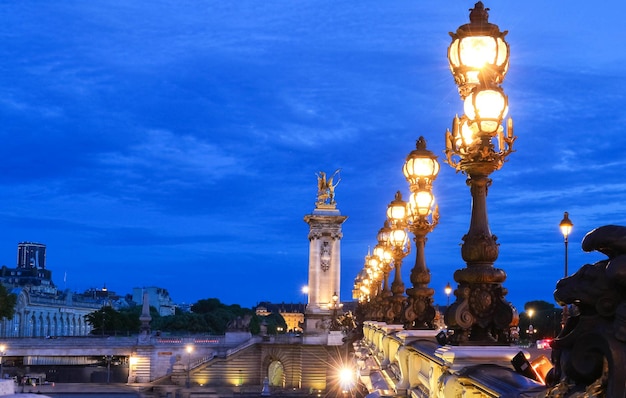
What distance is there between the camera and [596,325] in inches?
155

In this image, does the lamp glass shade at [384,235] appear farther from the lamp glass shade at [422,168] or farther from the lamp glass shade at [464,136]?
the lamp glass shade at [464,136]

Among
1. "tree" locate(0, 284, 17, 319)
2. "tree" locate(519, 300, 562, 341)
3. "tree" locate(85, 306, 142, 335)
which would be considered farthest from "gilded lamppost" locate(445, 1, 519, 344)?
"tree" locate(85, 306, 142, 335)

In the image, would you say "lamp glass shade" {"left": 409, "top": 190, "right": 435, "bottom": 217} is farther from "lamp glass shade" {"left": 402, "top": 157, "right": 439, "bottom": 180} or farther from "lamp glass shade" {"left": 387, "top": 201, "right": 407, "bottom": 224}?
"lamp glass shade" {"left": 387, "top": 201, "right": 407, "bottom": 224}

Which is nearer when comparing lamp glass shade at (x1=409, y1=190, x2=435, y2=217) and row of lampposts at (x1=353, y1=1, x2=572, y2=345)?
row of lampposts at (x1=353, y1=1, x2=572, y2=345)

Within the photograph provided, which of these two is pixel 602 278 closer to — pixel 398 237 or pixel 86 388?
pixel 398 237

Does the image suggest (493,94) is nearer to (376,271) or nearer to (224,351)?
(376,271)

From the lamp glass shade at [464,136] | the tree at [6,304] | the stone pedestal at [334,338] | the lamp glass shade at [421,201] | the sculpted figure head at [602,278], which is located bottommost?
the sculpted figure head at [602,278]

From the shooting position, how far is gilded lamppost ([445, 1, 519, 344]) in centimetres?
962

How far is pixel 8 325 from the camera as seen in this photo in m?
146

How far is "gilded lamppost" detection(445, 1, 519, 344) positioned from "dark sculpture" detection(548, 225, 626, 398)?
17.7 feet

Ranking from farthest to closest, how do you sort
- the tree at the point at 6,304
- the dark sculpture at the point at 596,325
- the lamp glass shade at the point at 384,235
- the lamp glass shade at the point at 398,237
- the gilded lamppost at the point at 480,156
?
the tree at the point at 6,304
the lamp glass shade at the point at 384,235
the lamp glass shade at the point at 398,237
the gilded lamppost at the point at 480,156
the dark sculpture at the point at 596,325

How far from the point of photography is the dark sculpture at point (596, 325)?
12.2 feet

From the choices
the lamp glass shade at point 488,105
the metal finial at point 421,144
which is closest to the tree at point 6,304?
the metal finial at point 421,144

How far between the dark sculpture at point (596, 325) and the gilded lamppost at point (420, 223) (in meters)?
12.2
